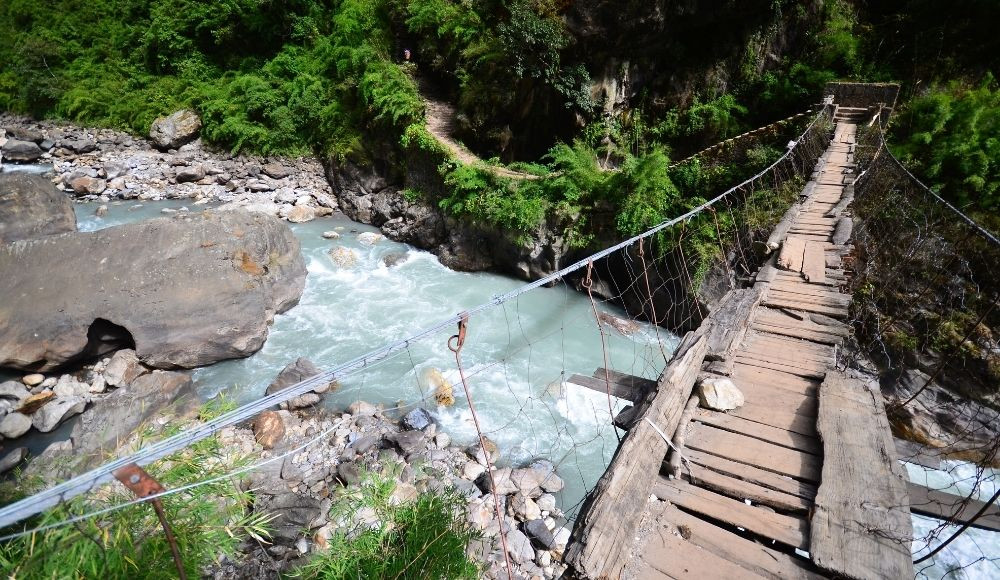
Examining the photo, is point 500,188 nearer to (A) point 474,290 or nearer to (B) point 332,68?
(A) point 474,290

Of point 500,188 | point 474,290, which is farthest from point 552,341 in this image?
point 500,188

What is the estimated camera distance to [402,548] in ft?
9.98

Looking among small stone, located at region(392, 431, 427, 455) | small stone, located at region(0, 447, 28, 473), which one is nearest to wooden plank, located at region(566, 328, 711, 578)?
small stone, located at region(392, 431, 427, 455)

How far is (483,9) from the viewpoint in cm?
900

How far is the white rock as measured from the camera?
225 cm

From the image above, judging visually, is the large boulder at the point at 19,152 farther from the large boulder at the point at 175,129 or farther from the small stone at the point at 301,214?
the small stone at the point at 301,214

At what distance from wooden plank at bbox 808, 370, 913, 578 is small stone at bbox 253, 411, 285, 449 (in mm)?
5020

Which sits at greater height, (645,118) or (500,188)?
(645,118)

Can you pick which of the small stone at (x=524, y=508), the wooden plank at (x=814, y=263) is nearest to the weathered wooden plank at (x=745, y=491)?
the wooden plank at (x=814, y=263)

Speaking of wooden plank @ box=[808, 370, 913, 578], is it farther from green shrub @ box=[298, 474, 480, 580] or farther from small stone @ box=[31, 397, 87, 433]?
small stone @ box=[31, 397, 87, 433]

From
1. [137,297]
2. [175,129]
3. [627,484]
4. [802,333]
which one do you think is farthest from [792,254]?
[175,129]

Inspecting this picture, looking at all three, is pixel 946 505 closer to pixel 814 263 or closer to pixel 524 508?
pixel 814 263

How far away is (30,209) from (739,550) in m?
11.7

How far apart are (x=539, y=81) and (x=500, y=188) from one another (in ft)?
8.35
